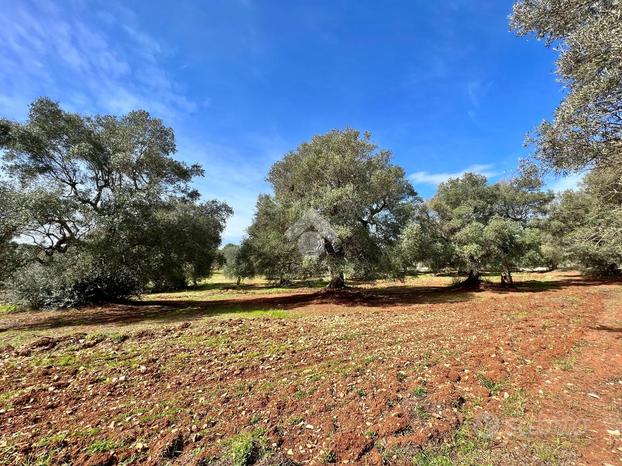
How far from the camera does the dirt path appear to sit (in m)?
3.23

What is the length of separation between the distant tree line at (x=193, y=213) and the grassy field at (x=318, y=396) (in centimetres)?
397

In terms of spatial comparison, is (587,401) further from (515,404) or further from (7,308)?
(7,308)

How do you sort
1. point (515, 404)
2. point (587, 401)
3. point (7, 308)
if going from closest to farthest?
point (515, 404), point (587, 401), point (7, 308)

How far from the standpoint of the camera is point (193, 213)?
55.2 feet

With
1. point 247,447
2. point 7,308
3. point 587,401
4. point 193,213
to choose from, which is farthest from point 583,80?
point 7,308

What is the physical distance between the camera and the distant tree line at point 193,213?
434 inches

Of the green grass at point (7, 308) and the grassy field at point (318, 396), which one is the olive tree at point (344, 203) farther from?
the green grass at point (7, 308)

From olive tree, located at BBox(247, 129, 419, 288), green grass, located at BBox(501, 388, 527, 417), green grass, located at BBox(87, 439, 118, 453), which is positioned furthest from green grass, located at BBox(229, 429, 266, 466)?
olive tree, located at BBox(247, 129, 419, 288)

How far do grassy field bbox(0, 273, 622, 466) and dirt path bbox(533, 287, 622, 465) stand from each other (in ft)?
0.07

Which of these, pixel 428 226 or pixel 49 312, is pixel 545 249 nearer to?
pixel 428 226

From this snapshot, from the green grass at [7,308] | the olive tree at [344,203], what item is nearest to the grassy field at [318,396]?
the olive tree at [344,203]

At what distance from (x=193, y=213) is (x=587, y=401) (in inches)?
670

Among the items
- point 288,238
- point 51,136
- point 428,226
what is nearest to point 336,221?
point 288,238

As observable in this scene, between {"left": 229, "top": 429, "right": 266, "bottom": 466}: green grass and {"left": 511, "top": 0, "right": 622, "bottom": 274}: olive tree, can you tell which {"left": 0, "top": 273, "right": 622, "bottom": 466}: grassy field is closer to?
{"left": 229, "top": 429, "right": 266, "bottom": 466}: green grass
